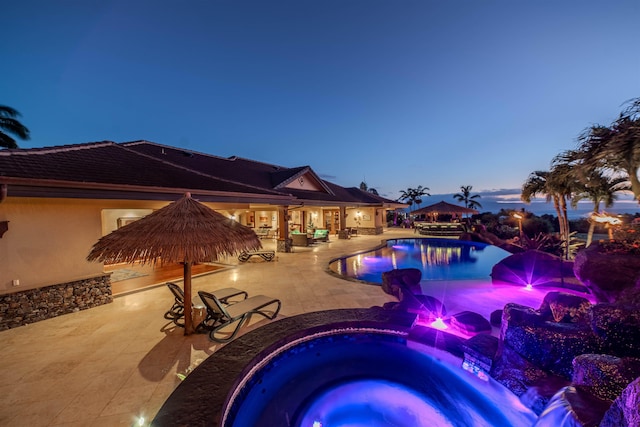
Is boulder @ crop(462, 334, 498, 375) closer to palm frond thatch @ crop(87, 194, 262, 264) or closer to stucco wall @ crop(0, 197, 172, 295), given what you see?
palm frond thatch @ crop(87, 194, 262, 264)

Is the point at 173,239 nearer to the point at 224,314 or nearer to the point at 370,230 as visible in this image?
the point at 224,314

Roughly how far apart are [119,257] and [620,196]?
2126 centimetres

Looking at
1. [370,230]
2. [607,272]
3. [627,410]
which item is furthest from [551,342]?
[370,230]

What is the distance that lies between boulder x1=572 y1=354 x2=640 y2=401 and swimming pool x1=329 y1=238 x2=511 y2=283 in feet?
21.0

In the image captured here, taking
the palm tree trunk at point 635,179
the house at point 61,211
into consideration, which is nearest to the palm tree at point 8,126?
the house at point 61,211

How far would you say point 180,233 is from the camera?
14.3 feet

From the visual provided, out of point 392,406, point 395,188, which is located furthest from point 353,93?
point 395,188

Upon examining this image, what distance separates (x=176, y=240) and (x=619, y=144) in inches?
417

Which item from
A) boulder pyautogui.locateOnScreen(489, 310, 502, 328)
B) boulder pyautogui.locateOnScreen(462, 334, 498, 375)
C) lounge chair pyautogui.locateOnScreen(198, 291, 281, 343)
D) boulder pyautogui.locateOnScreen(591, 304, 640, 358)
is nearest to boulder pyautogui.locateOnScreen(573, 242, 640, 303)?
boulder pyautogui.locateOnScreen(591, 304, 640, 358)

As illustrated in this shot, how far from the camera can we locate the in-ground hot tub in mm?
2941

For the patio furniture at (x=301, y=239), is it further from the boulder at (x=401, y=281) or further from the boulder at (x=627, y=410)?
the boulder at (x=627, y=410)

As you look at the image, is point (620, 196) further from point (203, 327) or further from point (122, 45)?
point (122, 45)

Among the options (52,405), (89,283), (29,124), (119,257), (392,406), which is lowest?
(392,406)

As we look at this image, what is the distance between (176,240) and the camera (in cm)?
425
